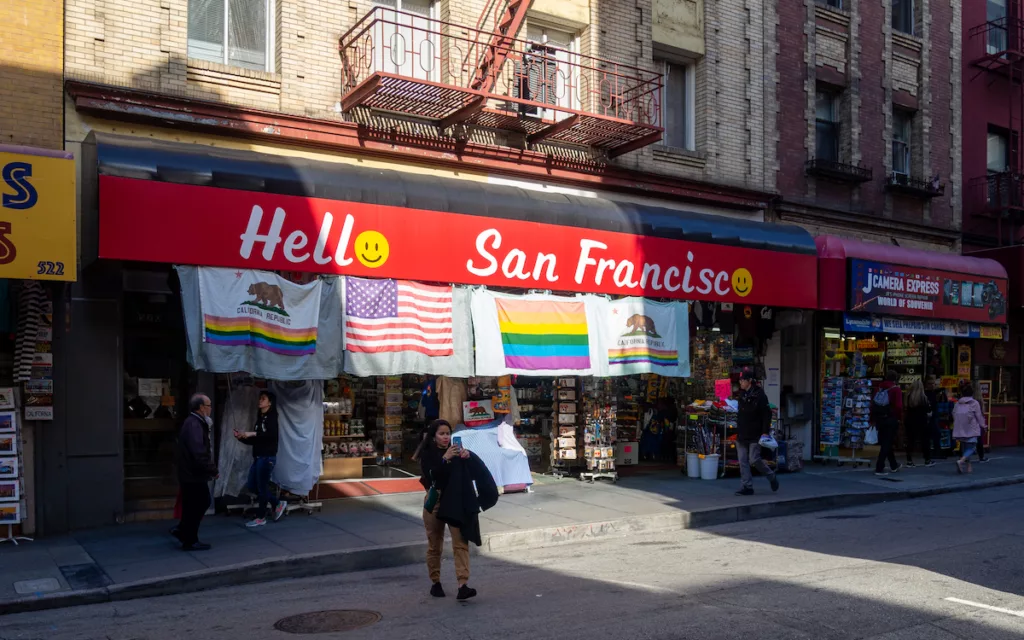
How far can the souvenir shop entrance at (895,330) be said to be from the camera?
18141 mm

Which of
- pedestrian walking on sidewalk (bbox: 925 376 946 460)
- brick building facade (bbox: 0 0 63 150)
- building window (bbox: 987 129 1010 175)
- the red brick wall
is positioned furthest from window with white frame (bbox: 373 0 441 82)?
building window (bbox: 987 129 1010 175)

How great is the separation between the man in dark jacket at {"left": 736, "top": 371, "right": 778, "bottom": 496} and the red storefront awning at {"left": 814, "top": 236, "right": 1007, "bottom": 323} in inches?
165

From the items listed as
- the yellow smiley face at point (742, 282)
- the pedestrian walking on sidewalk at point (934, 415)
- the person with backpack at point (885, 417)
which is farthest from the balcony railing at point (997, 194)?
the yellow smiley face at point (742, 282)

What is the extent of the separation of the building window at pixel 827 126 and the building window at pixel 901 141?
2181 millimetres

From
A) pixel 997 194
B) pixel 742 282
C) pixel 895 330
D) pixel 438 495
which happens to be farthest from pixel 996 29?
pixel 438 495

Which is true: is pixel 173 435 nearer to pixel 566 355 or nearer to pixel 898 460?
pixel 566 355

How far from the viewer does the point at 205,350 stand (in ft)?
36.4

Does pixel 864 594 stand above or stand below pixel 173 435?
below

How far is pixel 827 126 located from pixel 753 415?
9.24 metres

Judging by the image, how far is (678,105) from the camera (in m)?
18.2

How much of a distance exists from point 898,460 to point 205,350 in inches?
598

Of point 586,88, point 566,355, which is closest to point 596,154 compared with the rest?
point 586,88

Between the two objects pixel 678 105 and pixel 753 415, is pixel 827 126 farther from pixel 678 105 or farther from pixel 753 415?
pixel 753 415

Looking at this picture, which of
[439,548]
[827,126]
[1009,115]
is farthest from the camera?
[1009,115]
